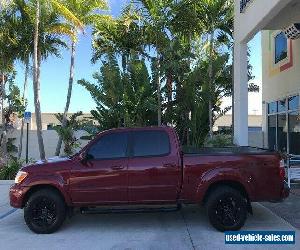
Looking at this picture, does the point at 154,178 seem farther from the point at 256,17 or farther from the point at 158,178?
the point at 256,17

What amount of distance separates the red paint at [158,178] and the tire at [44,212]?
159 millimetres

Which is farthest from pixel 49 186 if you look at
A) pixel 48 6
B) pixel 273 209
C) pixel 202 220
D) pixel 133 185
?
pixel 48 6

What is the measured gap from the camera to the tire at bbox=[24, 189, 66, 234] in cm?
891

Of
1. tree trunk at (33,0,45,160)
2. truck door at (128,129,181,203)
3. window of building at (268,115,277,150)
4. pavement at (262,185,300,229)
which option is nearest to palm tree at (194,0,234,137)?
window of building at (268,115,277,150)

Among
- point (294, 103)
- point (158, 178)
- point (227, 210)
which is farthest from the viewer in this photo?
point (294, 103)

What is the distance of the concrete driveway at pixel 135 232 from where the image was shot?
26.2 ft

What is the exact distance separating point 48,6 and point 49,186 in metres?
14.8

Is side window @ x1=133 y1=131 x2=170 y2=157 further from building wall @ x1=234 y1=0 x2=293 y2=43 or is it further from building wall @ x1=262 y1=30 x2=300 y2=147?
building wall @ x1=262 y1=30 x2=300 y2=147

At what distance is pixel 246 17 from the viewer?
16.4m

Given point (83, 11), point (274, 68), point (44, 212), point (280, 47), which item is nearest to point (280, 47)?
point (280, 47)

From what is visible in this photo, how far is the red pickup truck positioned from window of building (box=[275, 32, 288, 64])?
484 inches

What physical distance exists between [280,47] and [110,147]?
1400 cm

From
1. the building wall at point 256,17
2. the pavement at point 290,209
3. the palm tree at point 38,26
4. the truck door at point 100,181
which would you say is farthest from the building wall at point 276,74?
the truck door at point 100,181

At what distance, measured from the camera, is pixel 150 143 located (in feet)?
30.2
